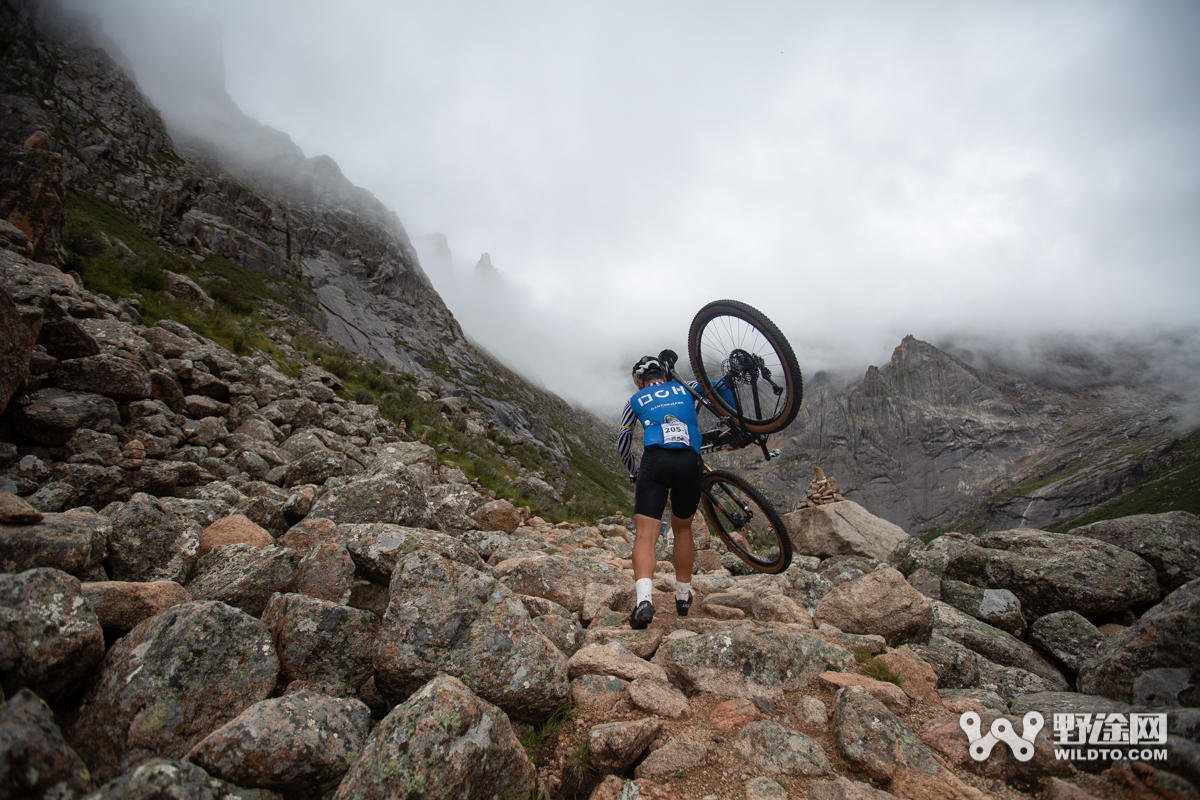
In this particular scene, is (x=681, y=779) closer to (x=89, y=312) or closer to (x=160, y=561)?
(x=160, y=561)

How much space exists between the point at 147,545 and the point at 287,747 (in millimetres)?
3060

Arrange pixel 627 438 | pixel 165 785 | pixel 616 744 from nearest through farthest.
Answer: pixel 165 785, pixel 616 744, pixel 627 438

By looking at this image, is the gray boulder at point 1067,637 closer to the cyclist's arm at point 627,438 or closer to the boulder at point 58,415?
the cyclist's arm at point 627,438

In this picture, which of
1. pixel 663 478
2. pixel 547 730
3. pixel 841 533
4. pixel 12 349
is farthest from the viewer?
pixel 841 533

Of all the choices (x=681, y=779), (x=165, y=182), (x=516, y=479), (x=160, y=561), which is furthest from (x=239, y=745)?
(x=165, y=182)

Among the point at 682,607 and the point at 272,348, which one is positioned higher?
the point at 272,348

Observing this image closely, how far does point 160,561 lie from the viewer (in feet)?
13.2

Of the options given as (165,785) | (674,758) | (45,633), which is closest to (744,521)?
(674,758)

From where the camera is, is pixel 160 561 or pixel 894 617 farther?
pixel 894 617

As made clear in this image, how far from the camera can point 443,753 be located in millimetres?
2275

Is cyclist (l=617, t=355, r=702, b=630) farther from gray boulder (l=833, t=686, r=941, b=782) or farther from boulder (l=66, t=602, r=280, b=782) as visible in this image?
boulder (l=66, t=602, r=280, b=782)

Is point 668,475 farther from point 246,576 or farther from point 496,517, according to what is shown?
point 496,517

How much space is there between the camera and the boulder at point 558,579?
562 centimetres

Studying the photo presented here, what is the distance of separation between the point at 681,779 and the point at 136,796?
2.53 meters
